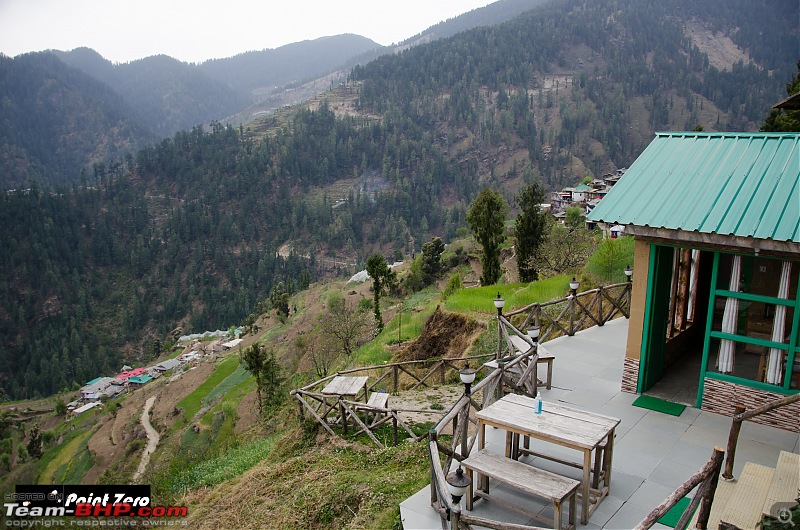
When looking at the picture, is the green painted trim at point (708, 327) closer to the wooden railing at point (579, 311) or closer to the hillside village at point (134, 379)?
the wooden railing at point (579, 311)

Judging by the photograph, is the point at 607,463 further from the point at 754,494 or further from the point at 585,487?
the point at 754,494

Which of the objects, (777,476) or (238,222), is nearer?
(777,476)

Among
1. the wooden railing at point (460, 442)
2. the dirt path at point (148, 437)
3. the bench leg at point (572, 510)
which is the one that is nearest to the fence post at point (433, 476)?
the wooden railing at point (460, 442)

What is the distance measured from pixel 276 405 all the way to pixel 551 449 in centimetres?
1500

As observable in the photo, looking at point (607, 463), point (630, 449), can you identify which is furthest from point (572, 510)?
point (630, 449)

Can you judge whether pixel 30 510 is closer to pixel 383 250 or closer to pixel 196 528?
pixel 196 528

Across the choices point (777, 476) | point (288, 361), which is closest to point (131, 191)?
point (288, 361)

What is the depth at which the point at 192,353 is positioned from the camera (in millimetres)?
61688

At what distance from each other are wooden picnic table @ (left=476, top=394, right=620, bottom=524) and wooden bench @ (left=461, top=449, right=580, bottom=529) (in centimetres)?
24

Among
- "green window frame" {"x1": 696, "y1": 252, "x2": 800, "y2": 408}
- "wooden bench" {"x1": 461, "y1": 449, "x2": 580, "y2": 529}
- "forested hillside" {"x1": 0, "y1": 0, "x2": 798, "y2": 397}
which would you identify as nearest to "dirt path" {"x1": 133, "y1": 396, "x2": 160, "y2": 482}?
"wooden bench" {"x1": 461, "y1": 449, "x2": 580, "y2": 529}

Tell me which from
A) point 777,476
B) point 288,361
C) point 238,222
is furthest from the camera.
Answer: point 238,222

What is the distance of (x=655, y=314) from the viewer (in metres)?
8.34

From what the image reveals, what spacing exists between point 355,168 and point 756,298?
12453cm

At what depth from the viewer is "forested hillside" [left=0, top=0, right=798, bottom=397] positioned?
91.4 m
